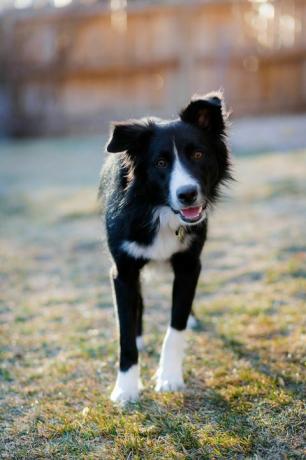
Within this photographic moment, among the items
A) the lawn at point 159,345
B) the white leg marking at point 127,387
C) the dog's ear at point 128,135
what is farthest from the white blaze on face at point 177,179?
the white leg marking at point 127,387

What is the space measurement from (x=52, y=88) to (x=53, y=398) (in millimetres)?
13254

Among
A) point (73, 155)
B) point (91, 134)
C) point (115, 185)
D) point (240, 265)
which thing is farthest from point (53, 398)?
point (91, 134)

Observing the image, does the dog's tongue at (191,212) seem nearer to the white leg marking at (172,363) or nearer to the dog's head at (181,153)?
the dog's head at (181,153)

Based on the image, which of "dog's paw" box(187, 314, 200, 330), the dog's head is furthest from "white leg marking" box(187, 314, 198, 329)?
the dog's head

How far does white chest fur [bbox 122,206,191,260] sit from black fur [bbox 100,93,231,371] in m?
0.03

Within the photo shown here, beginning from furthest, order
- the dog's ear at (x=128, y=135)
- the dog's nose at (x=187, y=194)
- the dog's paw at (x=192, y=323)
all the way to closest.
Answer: the dog's paw at (x=192, y=323), the dog's ear at (x=128, y=135), the dog's nose at (x=187, y=194)

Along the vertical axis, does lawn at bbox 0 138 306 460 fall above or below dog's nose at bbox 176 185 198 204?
below

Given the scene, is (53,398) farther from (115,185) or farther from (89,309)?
(89,309)

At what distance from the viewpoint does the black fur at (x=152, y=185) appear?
3211 millimetres

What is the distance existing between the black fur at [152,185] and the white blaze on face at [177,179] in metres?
0.03

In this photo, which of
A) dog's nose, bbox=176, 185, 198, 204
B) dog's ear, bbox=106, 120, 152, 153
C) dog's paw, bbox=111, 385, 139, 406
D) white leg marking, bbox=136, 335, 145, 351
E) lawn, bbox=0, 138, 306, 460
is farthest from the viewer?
white leg marking, bbox=136, 335, 145, 351

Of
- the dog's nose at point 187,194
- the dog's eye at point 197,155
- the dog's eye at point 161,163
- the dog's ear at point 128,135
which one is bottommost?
the dog's nose at point 187,194

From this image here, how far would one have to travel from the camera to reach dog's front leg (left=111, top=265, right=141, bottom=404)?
11.2ft

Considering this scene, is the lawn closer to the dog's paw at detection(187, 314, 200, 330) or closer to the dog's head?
the dog's paw at detection(187, 314, 200, 330)
